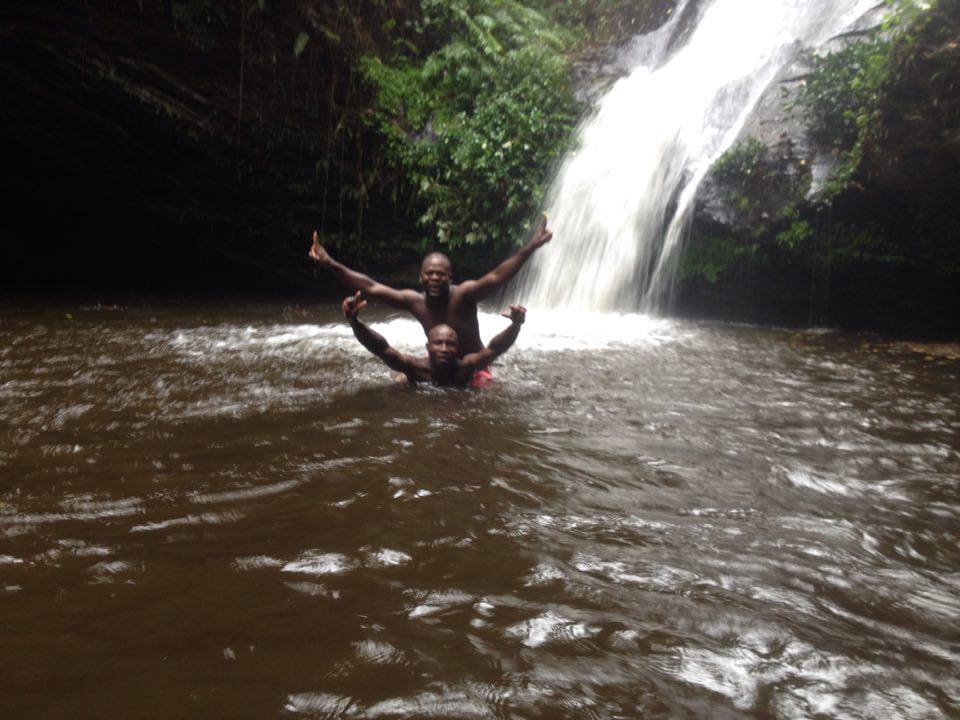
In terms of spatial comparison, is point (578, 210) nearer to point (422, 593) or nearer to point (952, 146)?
point (952, 146)

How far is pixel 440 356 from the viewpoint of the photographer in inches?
178

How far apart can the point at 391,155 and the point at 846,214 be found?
22.6ft

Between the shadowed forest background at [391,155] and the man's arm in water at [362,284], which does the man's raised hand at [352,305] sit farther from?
the shadowed forest background at [391,155]

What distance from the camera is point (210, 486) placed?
257cm

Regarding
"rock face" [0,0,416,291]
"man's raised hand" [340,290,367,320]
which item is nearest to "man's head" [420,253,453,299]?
"man's raised hand" [340,290,367,320]

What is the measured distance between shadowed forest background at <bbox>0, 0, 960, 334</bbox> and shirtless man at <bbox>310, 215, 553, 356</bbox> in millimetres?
5482

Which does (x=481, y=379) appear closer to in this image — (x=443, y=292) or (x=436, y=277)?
(x=443, y=292)

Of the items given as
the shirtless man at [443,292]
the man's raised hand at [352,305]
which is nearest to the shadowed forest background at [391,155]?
the shirtless man at [443,292]

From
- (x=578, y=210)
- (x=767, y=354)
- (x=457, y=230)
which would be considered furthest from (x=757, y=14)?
(x=767, y=354)

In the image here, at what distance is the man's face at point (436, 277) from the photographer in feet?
A: 15.2

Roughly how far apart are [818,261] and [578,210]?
3.66 meters

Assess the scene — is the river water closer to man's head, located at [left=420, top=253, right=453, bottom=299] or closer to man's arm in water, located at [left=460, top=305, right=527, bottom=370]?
man's arm in water, located at [left=460, top=305, right=527, bottom=370]

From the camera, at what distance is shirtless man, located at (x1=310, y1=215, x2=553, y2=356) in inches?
181

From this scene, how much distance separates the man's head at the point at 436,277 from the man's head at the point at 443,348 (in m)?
0.28
